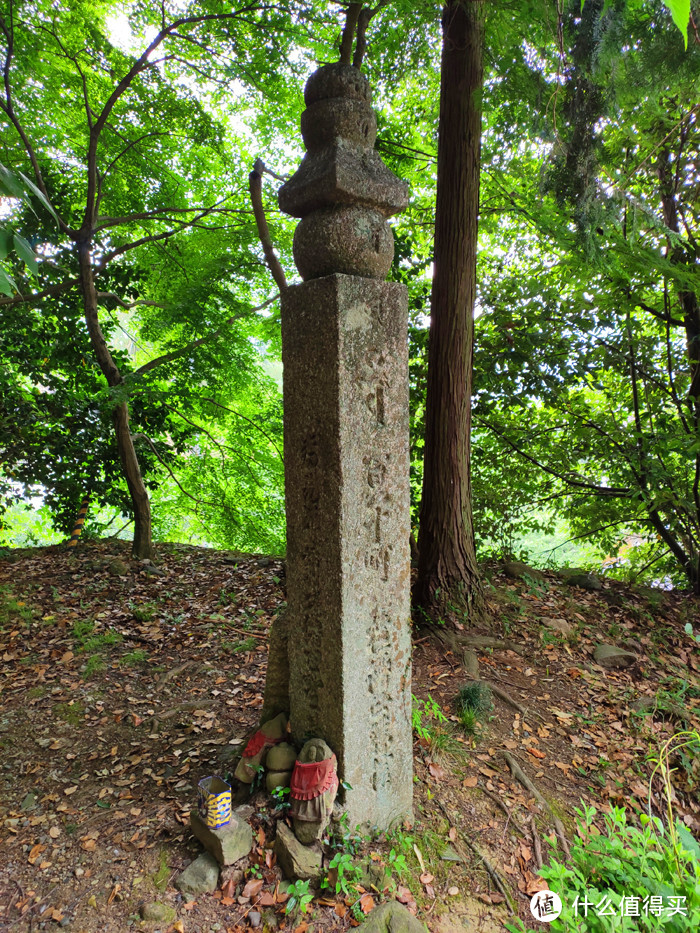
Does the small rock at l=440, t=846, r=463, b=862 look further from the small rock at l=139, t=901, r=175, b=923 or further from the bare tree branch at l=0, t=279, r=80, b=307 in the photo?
the bare tree branch at l=0, t=279, r=80, b=307

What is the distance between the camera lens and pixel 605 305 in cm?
517

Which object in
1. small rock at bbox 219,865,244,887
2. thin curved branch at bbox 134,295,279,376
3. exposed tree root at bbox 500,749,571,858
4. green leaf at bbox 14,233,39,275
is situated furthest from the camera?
thin curved branch at bbox 134,295,279,376

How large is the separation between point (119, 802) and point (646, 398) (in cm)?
576

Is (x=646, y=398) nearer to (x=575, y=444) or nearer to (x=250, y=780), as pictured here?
(x=575, y=444)

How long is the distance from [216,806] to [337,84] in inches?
133

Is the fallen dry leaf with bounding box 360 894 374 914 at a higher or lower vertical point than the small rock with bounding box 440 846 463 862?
higher

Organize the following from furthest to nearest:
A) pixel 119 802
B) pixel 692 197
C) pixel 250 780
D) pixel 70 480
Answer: pixel 70 480 → pixel 692 197 → pixel 119 802 → pixel 250 780

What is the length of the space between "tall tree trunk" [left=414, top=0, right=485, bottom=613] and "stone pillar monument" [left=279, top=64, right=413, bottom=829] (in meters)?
2.04

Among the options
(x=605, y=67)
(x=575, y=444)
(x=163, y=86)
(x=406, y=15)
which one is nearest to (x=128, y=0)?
(x=163, y=86)

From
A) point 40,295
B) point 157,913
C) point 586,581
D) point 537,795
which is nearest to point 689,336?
point 586,581

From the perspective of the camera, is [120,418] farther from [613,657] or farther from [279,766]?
[613,657]

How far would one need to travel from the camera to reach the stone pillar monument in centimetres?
243

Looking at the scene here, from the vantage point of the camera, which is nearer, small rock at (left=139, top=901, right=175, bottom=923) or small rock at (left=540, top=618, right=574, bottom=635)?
small rock at (left=139, top=901, right=175, bottom=923)

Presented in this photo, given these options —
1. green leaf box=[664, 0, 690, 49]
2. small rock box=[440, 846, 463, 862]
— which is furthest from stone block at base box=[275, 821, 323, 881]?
green leaf box=[664, 0, 690, 49]
